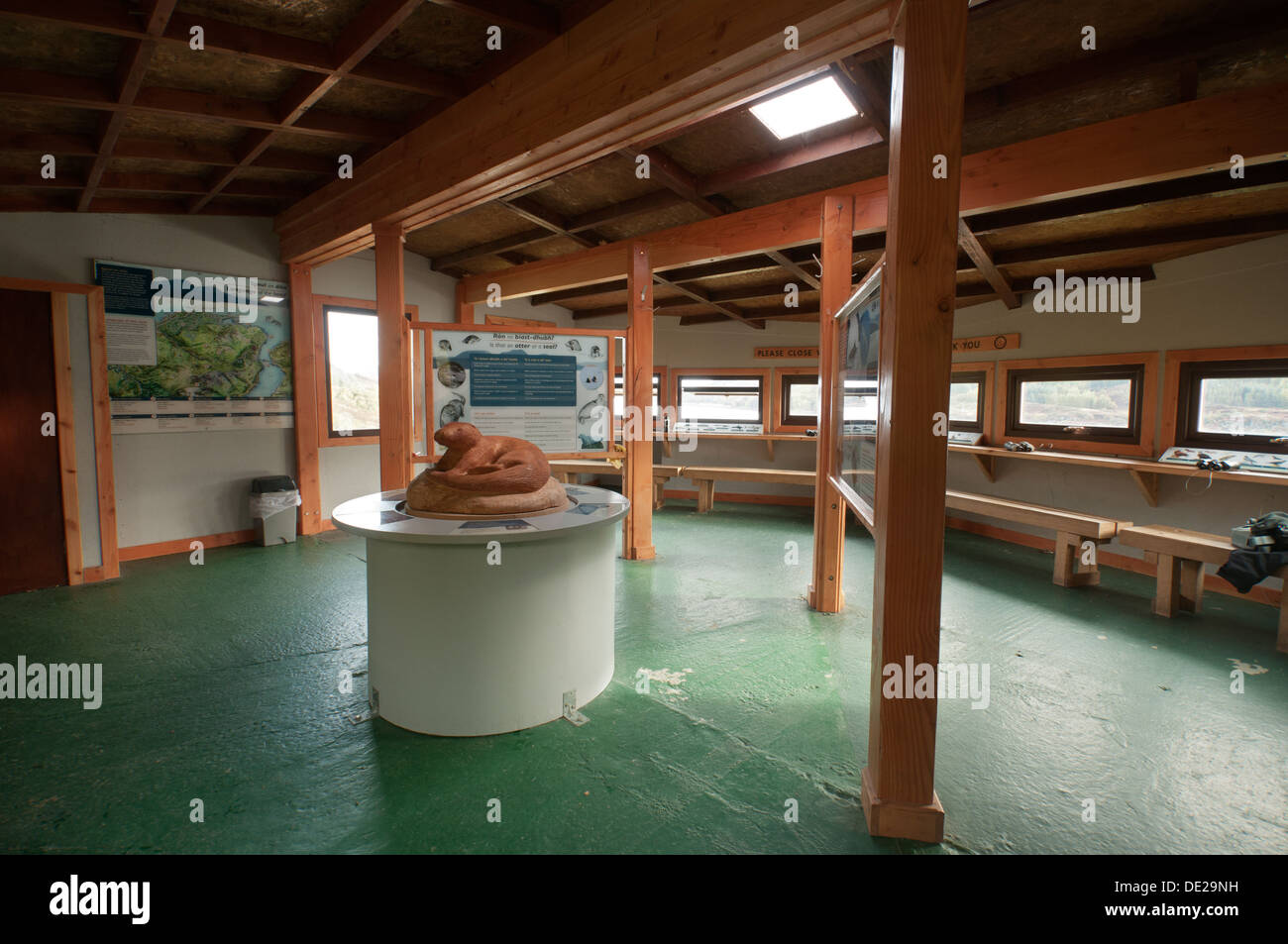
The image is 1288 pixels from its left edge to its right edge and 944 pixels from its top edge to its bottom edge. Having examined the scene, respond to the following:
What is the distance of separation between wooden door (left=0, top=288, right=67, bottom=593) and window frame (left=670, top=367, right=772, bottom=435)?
7.90 metres

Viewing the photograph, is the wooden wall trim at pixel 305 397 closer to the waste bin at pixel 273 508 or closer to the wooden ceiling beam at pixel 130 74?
the waste bin at pixel 273 508

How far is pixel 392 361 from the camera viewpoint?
197 inches

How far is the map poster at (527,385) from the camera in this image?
5.16 meters

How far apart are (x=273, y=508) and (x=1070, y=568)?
27.4 feet

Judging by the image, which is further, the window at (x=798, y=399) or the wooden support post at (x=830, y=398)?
the window at (x=798, y=399)

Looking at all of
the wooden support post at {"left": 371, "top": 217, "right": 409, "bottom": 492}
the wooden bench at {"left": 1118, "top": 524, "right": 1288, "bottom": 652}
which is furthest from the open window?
the wooden support post at {"left": 371, "top": 217, "right": 409, "bottom": 492}

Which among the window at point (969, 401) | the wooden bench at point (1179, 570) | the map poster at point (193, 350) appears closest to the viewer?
the wooden bench at point (1179, 570)

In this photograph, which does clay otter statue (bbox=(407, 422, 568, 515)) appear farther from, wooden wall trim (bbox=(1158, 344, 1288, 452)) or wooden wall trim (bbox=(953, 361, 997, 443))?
wooden wall trim (bbox=(953, 361, 997, 443))

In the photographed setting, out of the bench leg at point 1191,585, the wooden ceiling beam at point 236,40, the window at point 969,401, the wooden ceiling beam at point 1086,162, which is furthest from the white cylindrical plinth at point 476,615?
the window at point 969,401

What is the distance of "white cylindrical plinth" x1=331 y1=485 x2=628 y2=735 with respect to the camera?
2863 millimetres

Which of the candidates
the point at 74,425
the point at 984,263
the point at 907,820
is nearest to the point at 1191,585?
the point at 984,263

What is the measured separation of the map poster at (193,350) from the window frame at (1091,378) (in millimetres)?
8832
